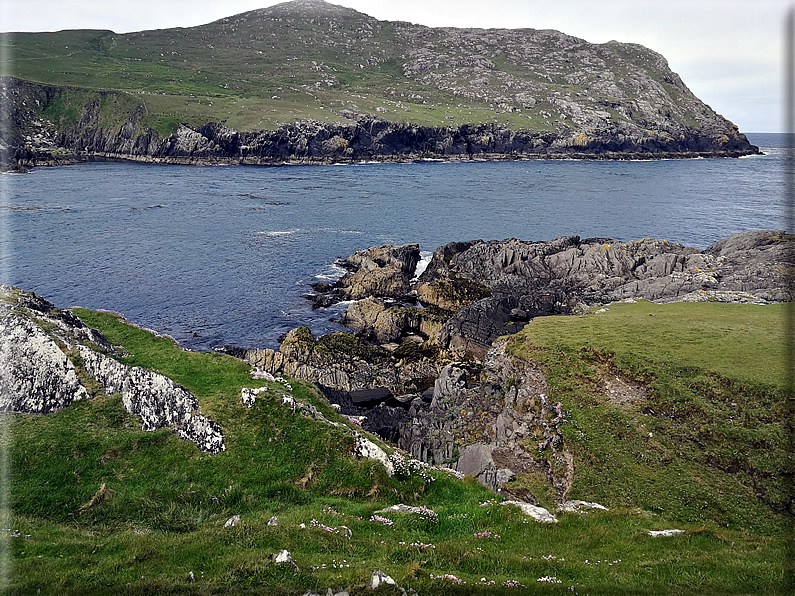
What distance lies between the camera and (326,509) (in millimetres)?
15977

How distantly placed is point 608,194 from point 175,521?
137 m

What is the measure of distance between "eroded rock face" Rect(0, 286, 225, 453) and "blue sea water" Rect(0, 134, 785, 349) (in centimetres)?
2551

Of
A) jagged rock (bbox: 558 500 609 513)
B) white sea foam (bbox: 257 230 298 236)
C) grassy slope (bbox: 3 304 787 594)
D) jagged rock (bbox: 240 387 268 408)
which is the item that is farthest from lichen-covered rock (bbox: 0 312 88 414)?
white sea foam (bbox: 257 230 298 236)

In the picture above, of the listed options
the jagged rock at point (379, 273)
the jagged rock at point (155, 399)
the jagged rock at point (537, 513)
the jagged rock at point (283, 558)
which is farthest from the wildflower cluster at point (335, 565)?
the jagged rock at point (379, 273)

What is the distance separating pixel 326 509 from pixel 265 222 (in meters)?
89.0

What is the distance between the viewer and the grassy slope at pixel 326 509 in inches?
449

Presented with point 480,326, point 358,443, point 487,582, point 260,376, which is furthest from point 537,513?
point 480,326

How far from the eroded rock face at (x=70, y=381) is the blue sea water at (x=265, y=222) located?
1004 inches

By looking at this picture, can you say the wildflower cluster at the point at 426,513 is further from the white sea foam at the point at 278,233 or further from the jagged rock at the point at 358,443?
the white sea foam at the point at 278,233

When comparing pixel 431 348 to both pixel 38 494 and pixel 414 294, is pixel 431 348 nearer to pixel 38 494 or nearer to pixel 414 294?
pixel 414 294

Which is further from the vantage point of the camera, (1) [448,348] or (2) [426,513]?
(1) [448,348]

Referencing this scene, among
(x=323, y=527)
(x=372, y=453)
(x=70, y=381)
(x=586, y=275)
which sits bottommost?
(x=372, y=453)

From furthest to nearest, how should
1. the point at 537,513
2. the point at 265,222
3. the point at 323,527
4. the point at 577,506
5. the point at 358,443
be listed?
1. the point at 265,222
2. the point at 358,443
3. the point at 577,506
4. the point at 537,513
5. the point at 323,527

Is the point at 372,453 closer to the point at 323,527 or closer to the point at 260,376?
the point at 323,527
